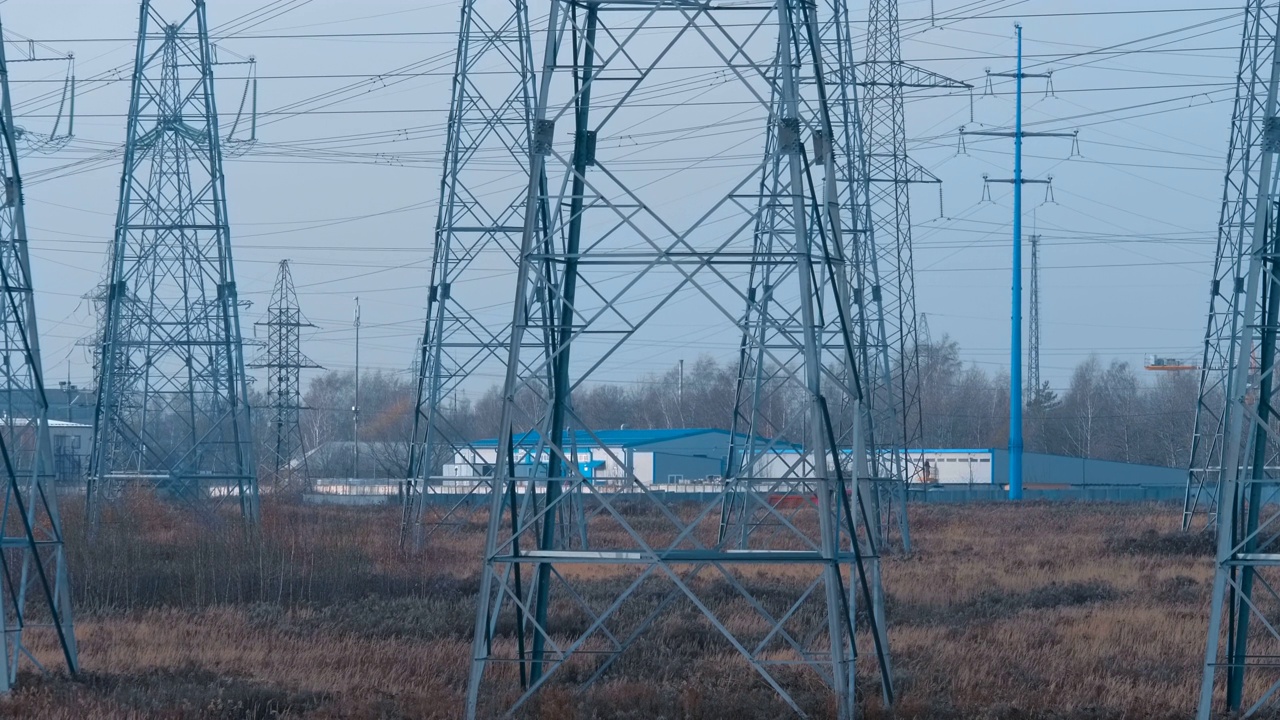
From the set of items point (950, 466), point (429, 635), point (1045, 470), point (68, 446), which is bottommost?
point (429, 635)

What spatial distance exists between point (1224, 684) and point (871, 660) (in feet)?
10.7

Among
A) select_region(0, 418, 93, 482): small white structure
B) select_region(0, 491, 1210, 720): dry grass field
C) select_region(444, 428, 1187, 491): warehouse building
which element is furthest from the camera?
select_region(444, 428, 1187, 491): warehouse building

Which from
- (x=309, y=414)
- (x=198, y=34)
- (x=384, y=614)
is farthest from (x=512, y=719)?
(x=309, y=414)

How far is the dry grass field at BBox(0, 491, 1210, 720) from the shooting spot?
12188mm

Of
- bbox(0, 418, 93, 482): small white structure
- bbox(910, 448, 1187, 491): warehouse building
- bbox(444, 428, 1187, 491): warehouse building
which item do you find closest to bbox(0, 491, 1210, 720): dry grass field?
bbox(0, 418, 93, 482): small white structure

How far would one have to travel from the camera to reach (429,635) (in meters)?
17.6

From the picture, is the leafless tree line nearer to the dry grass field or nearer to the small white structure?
the small white structure

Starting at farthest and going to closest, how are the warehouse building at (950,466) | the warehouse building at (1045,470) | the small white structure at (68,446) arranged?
the warehouse building at (1045,470) → the warehouse building at (950,466) → the small white structure at (68,446)

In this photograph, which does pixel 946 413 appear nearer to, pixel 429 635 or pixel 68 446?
pixel 68 446

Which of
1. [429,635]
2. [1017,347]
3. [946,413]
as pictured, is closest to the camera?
[429,635]

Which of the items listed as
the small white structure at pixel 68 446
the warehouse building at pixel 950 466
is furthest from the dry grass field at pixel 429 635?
the warehouse building at pixel 950 466

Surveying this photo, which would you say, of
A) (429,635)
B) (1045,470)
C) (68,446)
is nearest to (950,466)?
(1045,470)

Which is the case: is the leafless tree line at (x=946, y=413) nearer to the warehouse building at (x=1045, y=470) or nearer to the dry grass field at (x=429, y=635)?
the warehouse building at (x=1045, y=470)

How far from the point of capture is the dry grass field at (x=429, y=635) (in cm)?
1219
